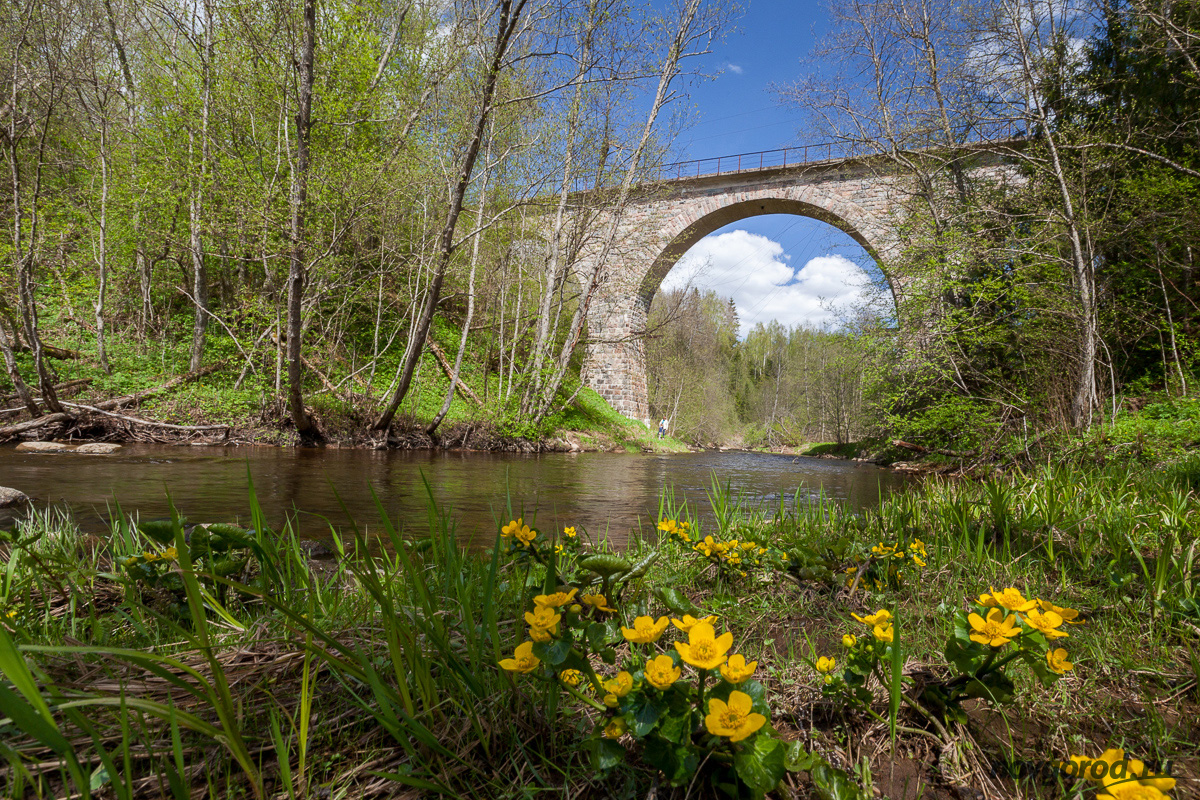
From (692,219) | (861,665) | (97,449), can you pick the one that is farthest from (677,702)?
(692,219)

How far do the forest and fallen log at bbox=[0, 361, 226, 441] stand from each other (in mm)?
81

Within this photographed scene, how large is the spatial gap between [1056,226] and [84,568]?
999 cm

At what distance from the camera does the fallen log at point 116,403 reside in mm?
6742

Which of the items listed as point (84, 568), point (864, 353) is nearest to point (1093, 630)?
point (84, 568)

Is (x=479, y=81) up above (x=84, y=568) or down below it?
above

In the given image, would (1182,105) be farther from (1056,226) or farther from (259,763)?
(259,763)

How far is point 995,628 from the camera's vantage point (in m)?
0.81

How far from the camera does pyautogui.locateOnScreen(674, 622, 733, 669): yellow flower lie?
2.22 ft

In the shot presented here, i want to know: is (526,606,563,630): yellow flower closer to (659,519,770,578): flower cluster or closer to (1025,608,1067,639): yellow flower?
(1025,608,1067,639): yellow flower

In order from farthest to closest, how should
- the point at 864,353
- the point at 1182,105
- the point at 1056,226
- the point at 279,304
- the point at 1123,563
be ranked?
1. the point at 864,353
2. the point at 279,304
3. the point at 1182,105
4. the point at 1056,226
5. the point at 1123,563

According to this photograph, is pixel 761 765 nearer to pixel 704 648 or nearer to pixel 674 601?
pixel 704 648

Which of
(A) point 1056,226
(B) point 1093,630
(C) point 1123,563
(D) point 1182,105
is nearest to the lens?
(B) point 1093,630

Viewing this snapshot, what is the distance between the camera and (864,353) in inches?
404

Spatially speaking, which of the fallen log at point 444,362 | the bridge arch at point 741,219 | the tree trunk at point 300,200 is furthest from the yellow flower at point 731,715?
the bridge arch at point 741,219
